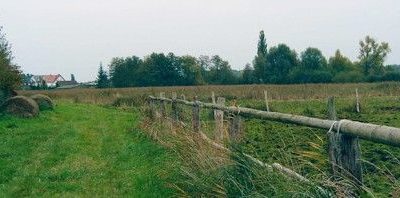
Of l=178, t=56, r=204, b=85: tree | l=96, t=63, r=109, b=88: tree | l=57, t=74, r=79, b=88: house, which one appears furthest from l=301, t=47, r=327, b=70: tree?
l=57, t=74, r=79, b=88: house

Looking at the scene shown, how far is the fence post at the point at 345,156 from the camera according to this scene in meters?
4.09

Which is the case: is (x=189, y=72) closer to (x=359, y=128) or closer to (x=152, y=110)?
(x=152, y=110)

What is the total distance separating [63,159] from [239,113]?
565 cm

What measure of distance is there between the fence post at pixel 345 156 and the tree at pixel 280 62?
94.2 m

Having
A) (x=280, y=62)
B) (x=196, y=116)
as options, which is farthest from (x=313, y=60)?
(x=196, y=116)

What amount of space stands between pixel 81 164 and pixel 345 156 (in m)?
7.70

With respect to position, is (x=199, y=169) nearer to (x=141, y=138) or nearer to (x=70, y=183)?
(x=70, y=183)

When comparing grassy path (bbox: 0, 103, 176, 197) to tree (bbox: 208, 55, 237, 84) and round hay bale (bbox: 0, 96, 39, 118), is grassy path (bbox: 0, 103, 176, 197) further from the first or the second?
tree (bbox: 208, 55, 237, 84)

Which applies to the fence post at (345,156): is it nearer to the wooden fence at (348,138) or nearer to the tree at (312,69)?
the wooden fence at (348,138)

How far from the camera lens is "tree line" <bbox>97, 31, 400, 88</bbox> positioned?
309 ft

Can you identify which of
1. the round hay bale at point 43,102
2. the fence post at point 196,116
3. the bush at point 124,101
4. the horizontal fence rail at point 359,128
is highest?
the horizontal fence rail at point 359,128

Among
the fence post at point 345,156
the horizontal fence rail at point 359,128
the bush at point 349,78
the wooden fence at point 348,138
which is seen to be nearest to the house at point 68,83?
the bush at point 349,78

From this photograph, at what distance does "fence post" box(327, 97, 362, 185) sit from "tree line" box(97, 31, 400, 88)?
82071 millimetres

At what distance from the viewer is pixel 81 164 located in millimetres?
10969
